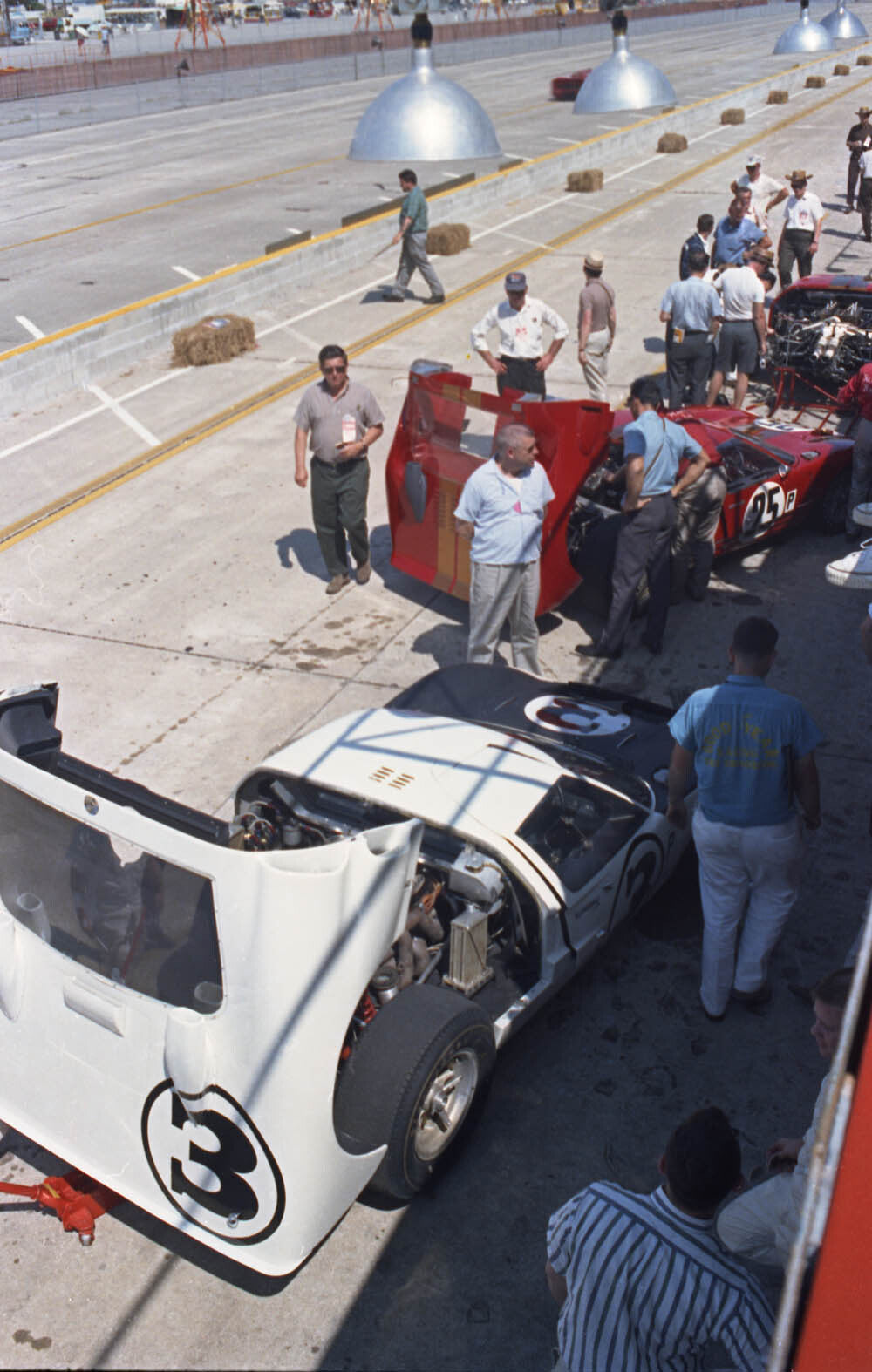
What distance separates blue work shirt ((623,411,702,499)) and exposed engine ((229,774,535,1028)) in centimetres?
357

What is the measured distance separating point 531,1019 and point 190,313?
14239mm

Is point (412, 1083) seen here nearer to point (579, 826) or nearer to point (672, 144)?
point (579, 826)

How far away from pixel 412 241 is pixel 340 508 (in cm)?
916

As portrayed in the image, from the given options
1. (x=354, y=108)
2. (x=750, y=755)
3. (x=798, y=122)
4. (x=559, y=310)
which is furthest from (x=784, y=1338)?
(x=354, y=108)

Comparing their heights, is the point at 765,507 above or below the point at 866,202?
below

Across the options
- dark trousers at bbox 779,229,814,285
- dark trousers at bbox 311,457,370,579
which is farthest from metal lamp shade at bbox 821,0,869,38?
dark trousers at bbox 311,457,370,579

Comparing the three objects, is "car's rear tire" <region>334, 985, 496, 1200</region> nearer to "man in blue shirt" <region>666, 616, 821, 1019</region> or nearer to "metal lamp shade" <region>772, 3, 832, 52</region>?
"man in blue shirt" <region>666, 616, 821, 1019</region>

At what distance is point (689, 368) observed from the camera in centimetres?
1185

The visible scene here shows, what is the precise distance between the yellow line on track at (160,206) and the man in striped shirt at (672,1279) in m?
24.5

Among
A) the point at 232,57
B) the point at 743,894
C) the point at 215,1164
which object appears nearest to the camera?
the point at 215,1164

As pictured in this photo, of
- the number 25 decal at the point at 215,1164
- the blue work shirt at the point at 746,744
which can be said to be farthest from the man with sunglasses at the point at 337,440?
the number 25 decal at the point at 215,1164

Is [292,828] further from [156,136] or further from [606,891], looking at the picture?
[156,136]

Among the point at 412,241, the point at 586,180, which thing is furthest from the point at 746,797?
the point at 586,180

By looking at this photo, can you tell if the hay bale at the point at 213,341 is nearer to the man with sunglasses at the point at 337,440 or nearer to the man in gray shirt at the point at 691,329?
the man in gray shirt at the point at 691,329
